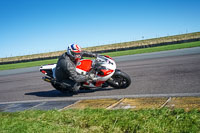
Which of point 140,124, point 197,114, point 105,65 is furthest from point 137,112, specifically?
point 105,65

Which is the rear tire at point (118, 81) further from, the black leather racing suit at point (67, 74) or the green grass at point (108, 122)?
the green grass at point (108, 122)

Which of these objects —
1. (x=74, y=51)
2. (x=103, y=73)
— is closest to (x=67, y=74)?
(x=74, y=51)

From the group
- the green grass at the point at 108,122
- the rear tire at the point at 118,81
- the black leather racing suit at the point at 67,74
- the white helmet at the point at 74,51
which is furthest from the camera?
the rear tire at the point at 118,81

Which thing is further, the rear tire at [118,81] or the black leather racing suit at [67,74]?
the rear tire at [118,81]

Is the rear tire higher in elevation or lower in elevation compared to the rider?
lower

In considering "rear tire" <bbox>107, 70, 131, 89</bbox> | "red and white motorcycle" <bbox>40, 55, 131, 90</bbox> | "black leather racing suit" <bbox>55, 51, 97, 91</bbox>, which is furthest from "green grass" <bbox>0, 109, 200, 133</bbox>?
"rear tire" <bbox>107, 70, 131, 89</bbox>

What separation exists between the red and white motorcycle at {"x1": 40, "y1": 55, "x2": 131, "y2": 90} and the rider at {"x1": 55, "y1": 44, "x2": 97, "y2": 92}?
23 centimetres

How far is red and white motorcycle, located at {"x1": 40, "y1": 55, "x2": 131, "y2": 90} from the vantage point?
6949 mm

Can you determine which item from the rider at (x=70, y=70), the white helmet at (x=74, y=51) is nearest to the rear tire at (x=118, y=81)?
the rider at (x=70, y=70)

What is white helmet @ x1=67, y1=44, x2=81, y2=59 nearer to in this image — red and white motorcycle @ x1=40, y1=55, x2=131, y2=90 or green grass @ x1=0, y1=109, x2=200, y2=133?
red and white motorcycle @ x1=40, y1=55, x2=131, y2=90

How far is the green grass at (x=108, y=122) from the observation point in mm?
3443

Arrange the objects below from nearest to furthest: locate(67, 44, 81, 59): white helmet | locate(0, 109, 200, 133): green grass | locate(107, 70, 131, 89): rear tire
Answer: locate(0, 109, 200, 133): green grass
locate(67, 44, 81, 59): white helmet
locate(107, 70, 131, 89): rear tire

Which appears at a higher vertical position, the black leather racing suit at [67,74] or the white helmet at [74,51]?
the white helmet at [74,51]

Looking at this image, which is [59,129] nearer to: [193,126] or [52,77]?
[193,126]
